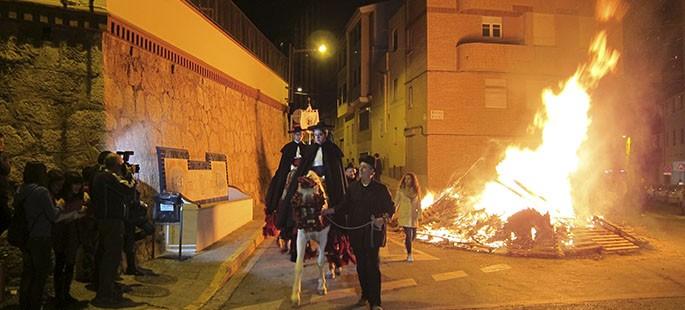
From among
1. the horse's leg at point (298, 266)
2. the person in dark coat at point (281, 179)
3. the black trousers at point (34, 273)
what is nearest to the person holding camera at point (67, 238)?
the black trousers at point (34, 273)

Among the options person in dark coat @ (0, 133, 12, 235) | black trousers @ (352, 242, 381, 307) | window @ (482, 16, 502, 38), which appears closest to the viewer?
person in dark coat @ (0, 133, 12, 235)

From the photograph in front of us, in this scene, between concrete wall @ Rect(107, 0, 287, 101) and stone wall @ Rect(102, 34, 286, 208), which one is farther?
concrete wall @ Rect(107, 0, 287, 101)

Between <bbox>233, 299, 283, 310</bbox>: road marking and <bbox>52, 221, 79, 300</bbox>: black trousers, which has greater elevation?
<bbox>52, 221, 79, 300</bbox>: black trousers

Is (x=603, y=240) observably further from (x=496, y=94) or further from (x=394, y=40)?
(x=394, y=40)

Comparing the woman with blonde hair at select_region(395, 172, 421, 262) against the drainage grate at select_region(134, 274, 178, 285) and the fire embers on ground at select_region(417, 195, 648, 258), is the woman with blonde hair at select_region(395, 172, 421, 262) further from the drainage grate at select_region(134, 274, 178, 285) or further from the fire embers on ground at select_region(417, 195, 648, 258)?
the drainage grate at select_region(134, 274, 178, 285)

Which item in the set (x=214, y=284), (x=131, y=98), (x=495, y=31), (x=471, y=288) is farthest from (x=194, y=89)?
(x=495, y=31)

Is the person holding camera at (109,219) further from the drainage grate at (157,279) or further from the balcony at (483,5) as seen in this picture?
the balcony at (483,5)

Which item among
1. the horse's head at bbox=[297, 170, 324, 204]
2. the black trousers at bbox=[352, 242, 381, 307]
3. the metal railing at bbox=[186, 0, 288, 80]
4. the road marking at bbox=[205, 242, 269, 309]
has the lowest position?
→ the road marking at bbox=[205, 242, 269, 309]

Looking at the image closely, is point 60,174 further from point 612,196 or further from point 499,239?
point 612,196

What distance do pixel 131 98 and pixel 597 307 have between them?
816cm

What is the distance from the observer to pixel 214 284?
831cm

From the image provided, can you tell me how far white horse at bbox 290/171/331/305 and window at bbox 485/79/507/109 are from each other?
20043 millimetres

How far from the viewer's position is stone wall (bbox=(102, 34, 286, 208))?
8.98 metres

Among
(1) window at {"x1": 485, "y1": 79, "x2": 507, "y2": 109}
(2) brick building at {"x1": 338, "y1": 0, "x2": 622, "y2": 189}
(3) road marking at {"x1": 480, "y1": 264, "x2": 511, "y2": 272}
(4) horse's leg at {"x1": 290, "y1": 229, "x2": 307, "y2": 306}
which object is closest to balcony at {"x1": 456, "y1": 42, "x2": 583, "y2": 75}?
(2) brick building at {"x1": 338, "y1": 0, "x2": 622, "y2": 189}
